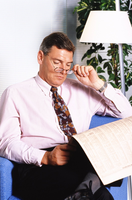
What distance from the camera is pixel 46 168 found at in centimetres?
125

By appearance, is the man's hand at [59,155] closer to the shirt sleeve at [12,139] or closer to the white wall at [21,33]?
the shirt sleeve at [12,139]

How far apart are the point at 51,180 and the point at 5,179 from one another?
0.20 meters

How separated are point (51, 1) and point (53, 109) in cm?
170

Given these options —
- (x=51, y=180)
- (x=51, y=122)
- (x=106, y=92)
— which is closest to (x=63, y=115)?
(x=51, y=122)

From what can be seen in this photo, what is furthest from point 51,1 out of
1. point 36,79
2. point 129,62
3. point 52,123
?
point 52,123

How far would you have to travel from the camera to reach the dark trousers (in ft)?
3.74

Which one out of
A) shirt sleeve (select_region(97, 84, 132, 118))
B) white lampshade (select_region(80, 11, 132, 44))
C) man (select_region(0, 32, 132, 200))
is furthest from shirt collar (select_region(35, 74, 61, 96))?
white lampshade (select_region(80, 11, 132, 44))

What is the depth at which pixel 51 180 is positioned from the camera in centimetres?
118

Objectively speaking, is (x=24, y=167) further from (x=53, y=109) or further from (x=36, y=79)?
(x=36, y=79)

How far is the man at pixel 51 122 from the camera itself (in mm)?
1185

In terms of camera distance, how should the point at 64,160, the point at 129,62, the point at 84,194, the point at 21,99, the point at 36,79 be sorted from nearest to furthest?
the point at 84,194 → the point at 64,160 → the point at 21,99 → the point at 36,79 → the point at 129,62

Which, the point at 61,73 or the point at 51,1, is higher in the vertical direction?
the point at 51,1

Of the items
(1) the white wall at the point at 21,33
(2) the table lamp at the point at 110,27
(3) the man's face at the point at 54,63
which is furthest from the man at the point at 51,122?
(1) the white wall at the point at 21,33

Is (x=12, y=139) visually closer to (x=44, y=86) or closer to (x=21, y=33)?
(x=44, y=86)
